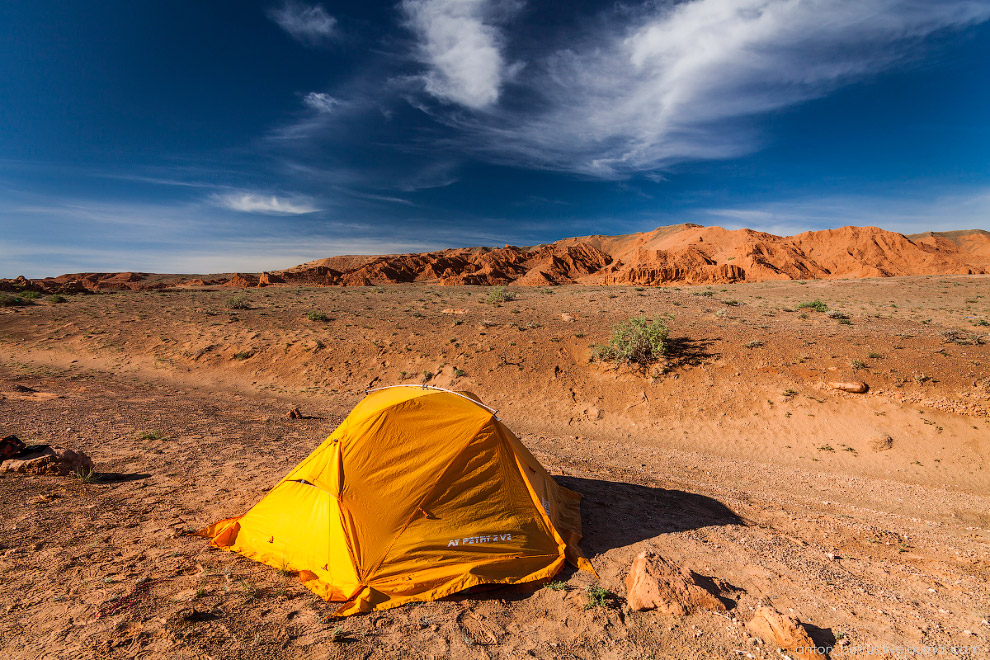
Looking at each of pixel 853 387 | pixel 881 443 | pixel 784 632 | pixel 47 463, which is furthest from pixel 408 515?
pixel 853 387

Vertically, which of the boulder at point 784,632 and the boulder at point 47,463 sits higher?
the boulder at point 47,463

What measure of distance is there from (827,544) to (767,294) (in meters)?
28.8

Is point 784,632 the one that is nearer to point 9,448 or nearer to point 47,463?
point 47,463

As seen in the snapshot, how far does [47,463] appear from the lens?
6551 mm

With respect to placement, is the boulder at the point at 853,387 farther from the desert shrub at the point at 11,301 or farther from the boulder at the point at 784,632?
the desert shrub at the point at 11,301

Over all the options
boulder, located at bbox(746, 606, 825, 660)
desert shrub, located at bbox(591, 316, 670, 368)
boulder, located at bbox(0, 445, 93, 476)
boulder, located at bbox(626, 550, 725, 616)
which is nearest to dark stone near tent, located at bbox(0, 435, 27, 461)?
boulder, located at bbox(0, 445, 93, 476)

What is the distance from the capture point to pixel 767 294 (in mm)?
30344

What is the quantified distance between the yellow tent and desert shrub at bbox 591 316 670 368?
8984 millimetres

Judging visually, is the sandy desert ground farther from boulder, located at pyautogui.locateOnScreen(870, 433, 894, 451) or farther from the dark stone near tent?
the dark stone near tent

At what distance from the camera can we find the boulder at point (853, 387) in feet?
37.3

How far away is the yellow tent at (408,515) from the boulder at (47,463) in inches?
126

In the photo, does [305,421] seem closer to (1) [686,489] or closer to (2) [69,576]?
(2) [69,576]

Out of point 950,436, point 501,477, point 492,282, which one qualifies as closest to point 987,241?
point 492,282

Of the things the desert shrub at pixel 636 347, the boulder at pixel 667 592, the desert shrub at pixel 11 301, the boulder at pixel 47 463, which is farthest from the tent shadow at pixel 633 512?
the desert shrub at pixel 11 301
